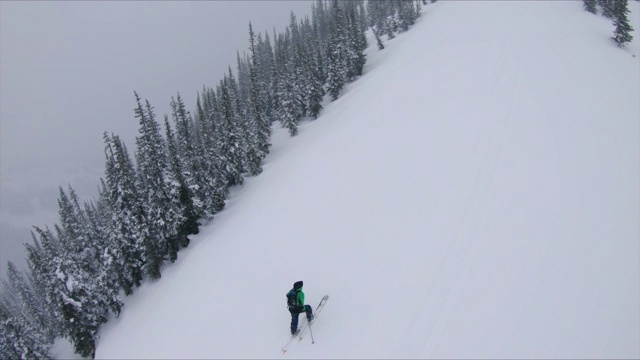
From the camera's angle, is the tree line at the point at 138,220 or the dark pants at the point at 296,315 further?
the tree line at the point at 138,220

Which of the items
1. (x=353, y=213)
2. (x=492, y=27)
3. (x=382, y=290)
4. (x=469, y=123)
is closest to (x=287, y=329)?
(x=382, y=290)

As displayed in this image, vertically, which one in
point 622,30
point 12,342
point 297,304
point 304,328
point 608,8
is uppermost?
point 608,8

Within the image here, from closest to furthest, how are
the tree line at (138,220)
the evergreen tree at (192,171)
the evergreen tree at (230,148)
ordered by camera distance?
the tree line at (138,220)
the evergreen tree at (192,171)
the evergreen tree at (230,148)

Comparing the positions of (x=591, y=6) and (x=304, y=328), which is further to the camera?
(x=591, y=6)

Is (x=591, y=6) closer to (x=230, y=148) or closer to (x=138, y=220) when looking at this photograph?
(x=230, y=148)

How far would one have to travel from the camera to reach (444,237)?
1745 centimetres

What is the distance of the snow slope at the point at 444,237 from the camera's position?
13117 mm

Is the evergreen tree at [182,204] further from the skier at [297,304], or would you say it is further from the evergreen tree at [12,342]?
the skier at [297,304]

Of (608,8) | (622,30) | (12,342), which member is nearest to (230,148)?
(12,342)

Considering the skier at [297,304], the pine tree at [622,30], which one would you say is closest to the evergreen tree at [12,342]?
the skier at [297,304]

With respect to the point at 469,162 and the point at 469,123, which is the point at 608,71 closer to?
the point at 469,123

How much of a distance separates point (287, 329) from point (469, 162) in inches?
606

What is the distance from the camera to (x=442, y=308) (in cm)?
1354

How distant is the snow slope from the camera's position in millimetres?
13117
